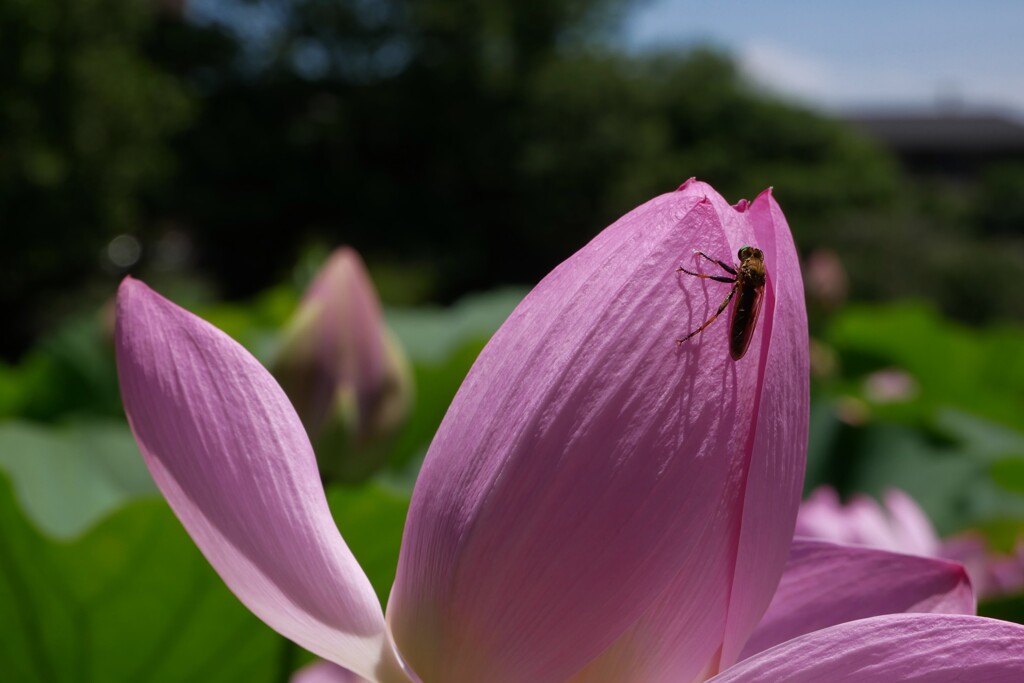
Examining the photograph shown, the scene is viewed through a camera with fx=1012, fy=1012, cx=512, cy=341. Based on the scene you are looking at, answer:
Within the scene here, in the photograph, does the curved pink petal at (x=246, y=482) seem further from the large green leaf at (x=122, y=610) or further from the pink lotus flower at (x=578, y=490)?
the large green leaf at (x=122, y=610)

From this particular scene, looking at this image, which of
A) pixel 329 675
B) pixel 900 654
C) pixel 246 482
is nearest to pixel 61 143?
pixel 329 675

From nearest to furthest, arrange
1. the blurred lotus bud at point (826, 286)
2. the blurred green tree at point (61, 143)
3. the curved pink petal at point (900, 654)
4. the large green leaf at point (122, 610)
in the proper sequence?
the curved pink petal at point (900, 654), the large green leaf at point (122, 610), the blurred lotus bud at point (826, 286), the blurred green tree at point (61, 143)

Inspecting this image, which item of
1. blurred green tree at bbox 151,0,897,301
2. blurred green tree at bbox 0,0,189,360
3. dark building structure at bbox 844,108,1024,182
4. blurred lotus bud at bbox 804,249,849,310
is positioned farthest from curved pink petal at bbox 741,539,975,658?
dark building structure at bbox 844,108,1024,182

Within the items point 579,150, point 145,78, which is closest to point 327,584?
point 145,78

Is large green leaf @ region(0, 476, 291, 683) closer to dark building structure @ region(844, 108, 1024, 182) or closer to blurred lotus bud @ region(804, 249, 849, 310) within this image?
blurred lotus bud @ region(804, 249, 849, 310)

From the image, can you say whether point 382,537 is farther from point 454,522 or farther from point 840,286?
point 840,286

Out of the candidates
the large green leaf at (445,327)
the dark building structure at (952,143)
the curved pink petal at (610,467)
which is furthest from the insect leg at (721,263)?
the dark building structure at (952,143)

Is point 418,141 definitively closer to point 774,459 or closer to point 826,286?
point 826,286
